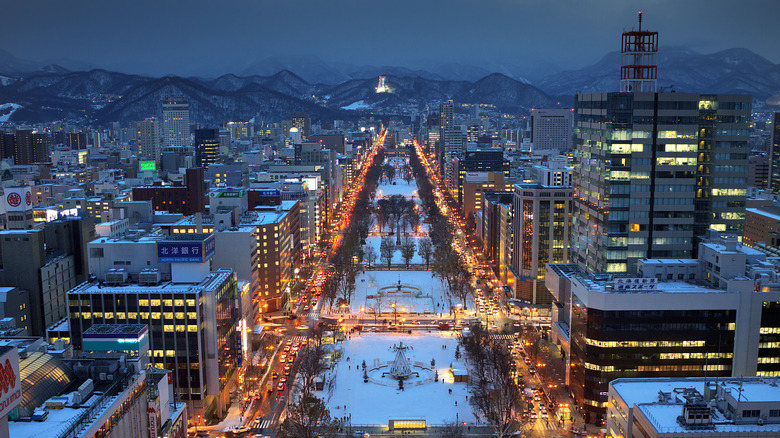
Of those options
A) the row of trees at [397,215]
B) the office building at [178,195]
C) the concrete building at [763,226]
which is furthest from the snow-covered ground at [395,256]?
the concrete building at [763,226]

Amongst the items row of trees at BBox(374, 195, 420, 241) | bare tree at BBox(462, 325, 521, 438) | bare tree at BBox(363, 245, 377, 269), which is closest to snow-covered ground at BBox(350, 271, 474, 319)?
bare tree at BBox(363, 245, 377, 269)

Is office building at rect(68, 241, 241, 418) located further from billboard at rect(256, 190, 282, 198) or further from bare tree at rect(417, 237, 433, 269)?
bare tree at rect(417, 237, 433, 269)

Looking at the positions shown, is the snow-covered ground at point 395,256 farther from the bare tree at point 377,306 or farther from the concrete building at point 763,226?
the concrete building at point 763,226

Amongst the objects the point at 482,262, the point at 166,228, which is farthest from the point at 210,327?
the point at 482,262

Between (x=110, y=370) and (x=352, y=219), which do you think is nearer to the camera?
(x=110, y=370)

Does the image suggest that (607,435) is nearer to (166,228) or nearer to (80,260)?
(166,228)
